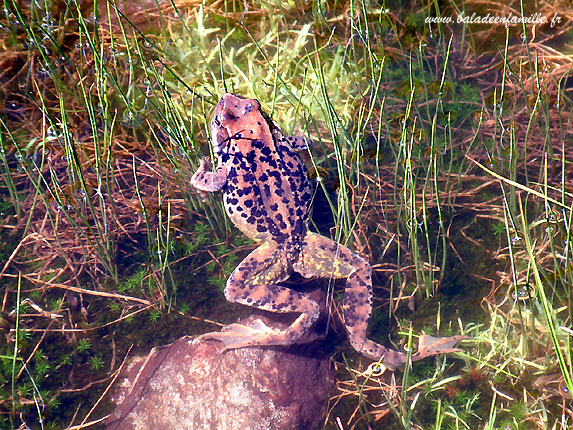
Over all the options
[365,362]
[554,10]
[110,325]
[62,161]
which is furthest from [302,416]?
[554,10]

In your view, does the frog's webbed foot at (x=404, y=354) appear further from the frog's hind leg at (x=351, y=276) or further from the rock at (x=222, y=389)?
the rock at (x=222, y=389)

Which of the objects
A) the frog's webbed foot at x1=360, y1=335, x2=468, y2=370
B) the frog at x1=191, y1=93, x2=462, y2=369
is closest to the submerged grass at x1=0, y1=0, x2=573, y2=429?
the frog's webbed foot at x1=360, y1=335, x2=468, y2=370

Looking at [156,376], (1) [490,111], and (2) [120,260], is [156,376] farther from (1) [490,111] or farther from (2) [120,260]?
(1) [490,111]

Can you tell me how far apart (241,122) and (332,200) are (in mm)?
1383

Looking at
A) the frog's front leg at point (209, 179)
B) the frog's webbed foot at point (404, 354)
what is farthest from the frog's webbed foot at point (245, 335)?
Result: the frog's front leg at point (209, 179)

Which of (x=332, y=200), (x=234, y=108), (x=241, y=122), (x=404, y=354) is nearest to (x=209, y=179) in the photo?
(x=241, y=122)

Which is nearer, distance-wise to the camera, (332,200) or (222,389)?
(222,389)

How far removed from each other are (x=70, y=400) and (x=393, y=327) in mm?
3235

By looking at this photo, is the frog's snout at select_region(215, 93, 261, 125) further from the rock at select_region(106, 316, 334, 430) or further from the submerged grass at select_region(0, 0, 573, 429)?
the rock at select_region(106, 316, 334, 430)

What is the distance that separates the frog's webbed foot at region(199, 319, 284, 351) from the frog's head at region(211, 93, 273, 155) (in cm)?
194

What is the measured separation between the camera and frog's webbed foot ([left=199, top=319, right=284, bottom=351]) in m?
4.22

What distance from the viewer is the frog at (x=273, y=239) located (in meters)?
4.26

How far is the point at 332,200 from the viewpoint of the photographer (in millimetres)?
4996

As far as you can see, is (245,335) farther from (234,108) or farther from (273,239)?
(234,108)
